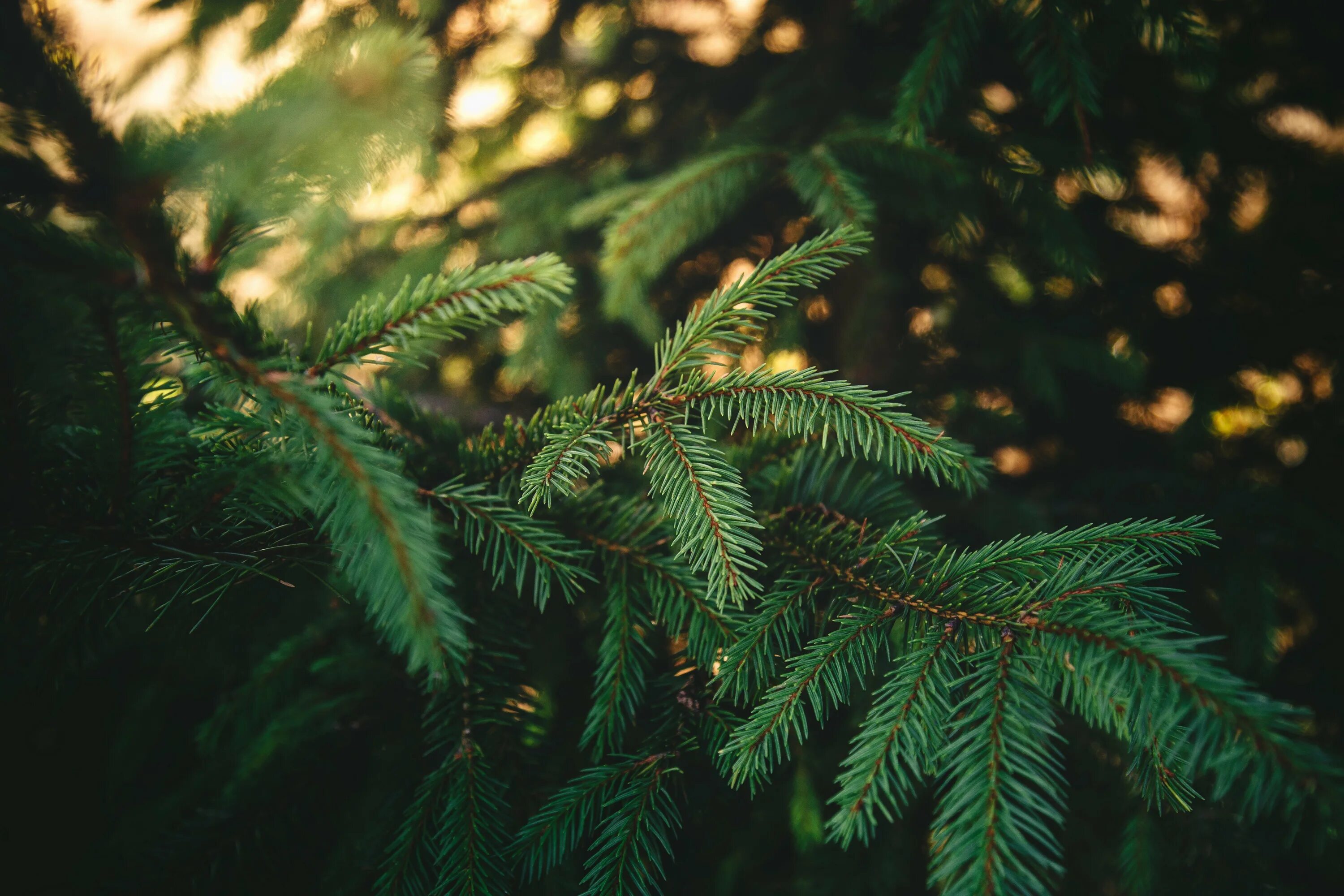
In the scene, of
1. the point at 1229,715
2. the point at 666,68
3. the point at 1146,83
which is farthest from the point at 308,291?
the point at 1146,83

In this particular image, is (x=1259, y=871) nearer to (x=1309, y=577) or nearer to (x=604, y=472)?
(x=1309, y=577)

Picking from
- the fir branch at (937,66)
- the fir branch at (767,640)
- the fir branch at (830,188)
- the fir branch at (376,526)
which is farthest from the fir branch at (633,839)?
the fir branch at (937,66)

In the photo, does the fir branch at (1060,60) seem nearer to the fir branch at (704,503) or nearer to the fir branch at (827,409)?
the fir branch at (827,409)

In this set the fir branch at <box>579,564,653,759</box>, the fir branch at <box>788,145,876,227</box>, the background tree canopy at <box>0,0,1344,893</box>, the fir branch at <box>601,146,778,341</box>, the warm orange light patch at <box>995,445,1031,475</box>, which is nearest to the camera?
the background tree canopy at <box>0,0,1344,893</box>

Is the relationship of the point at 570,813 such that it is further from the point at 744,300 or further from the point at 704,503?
the point at 744,300

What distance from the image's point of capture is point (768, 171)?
107 cm

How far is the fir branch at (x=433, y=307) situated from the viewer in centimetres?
51

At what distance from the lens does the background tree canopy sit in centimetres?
47

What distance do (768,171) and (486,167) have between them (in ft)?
3.32

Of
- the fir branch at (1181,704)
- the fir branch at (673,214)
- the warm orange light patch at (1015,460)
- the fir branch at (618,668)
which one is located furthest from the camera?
the warm orange light patch at (1015,460)

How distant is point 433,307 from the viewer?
1.67 ft

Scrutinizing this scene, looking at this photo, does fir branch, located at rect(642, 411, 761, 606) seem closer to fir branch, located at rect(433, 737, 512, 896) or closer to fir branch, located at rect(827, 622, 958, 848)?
fir branch, located at rect(827, 622, 958, 848)

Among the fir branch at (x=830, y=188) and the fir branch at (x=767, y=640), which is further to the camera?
the fir branch at (x=830, y=188)

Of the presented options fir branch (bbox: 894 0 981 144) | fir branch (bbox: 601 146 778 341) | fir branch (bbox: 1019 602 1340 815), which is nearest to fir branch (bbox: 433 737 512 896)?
fir branch (bbox: 1019 602 1340 815)
